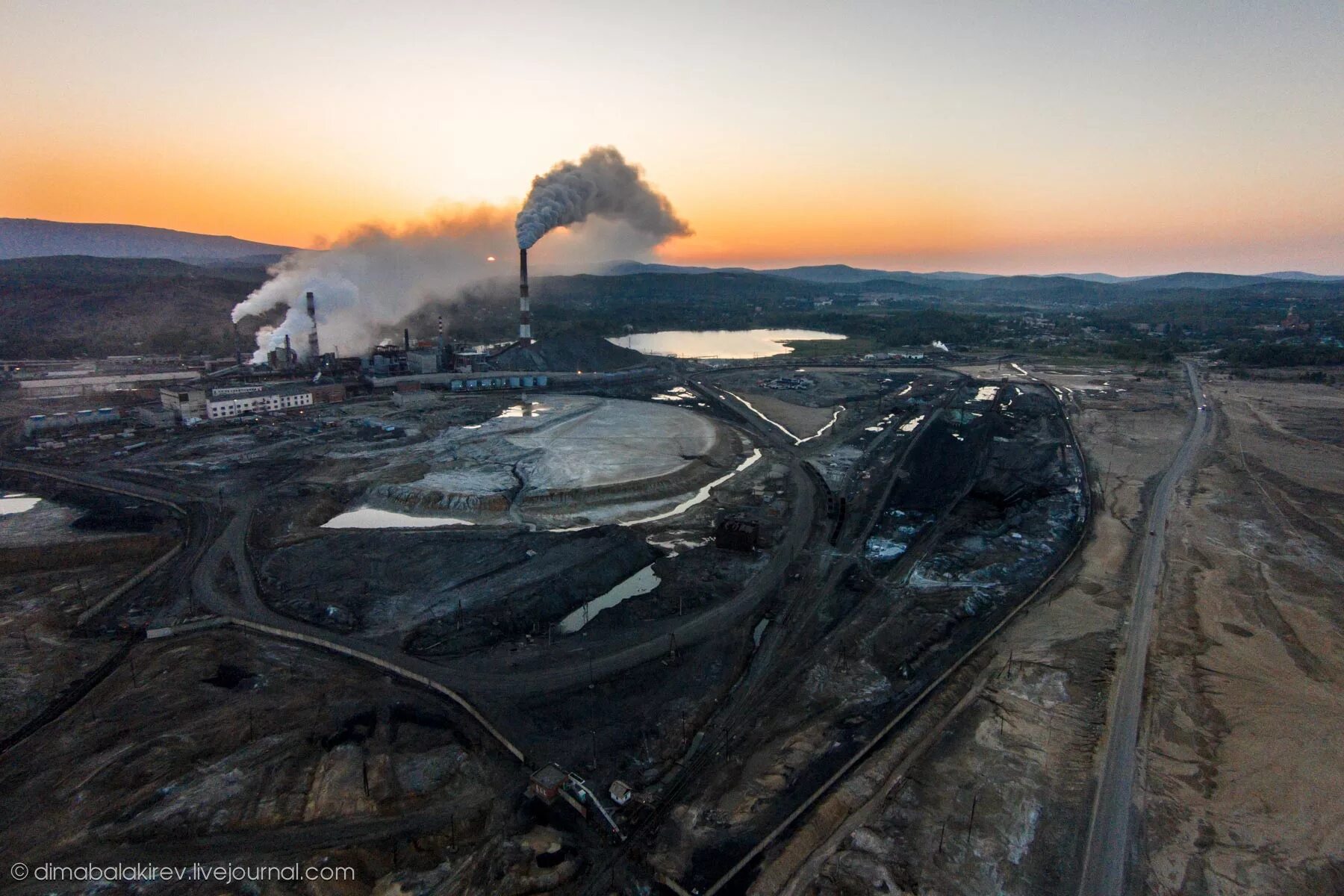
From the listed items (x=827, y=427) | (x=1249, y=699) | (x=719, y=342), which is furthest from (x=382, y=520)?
(x=719, y=342)

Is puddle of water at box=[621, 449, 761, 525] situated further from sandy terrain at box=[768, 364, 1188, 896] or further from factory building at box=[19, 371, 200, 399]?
factory building at box=[19, 371, 200, 399]

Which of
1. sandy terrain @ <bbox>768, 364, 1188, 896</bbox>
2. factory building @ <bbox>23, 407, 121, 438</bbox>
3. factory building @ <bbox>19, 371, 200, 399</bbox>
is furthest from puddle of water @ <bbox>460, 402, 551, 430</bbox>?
sandy terrain @ <bbox>768, 364, 1188, 896</bbox>

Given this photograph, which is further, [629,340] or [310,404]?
[629,340]

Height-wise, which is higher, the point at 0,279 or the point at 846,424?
the point at 0,279

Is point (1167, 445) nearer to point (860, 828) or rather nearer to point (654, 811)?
point (860, 828)

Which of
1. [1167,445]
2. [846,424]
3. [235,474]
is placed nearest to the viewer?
[235,474]

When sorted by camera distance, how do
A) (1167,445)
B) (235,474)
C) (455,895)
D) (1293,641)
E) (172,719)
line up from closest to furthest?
1. (455,895)
2. (172,719)
3. (1293,641)
4. (235,474)
5. (1167,445)

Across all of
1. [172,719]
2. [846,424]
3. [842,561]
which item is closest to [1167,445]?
Result: [846,424]
